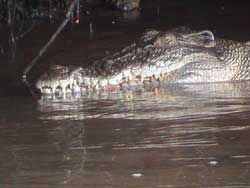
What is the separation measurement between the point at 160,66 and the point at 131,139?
108 inches

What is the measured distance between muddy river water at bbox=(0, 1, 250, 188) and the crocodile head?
231mm

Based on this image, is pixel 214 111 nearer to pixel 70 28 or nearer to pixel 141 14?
pixel 70 28

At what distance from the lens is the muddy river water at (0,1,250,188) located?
366 cm

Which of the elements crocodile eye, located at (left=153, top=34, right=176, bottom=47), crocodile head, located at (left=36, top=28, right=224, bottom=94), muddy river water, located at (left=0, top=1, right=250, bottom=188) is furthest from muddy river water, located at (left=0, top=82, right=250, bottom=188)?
crocodile eye, located at (left=153, top=34, right=176, bottom=47)

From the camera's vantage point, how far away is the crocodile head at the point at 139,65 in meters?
6.85

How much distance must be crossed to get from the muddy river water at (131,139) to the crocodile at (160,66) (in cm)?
23

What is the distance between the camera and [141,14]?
1564 cm

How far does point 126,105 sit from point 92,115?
1.62 ft

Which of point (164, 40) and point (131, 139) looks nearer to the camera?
point (131, 139)

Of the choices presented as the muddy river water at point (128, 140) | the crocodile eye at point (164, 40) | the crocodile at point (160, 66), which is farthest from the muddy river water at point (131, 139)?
the crocodile eye at point (164, 40)

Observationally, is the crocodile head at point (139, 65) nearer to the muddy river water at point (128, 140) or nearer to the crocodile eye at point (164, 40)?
the crocodile eye at point (164, 40)

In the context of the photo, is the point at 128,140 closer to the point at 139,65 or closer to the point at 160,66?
the point at 139,65

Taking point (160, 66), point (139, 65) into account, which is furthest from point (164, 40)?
point (139, 65)

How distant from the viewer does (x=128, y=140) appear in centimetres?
458
